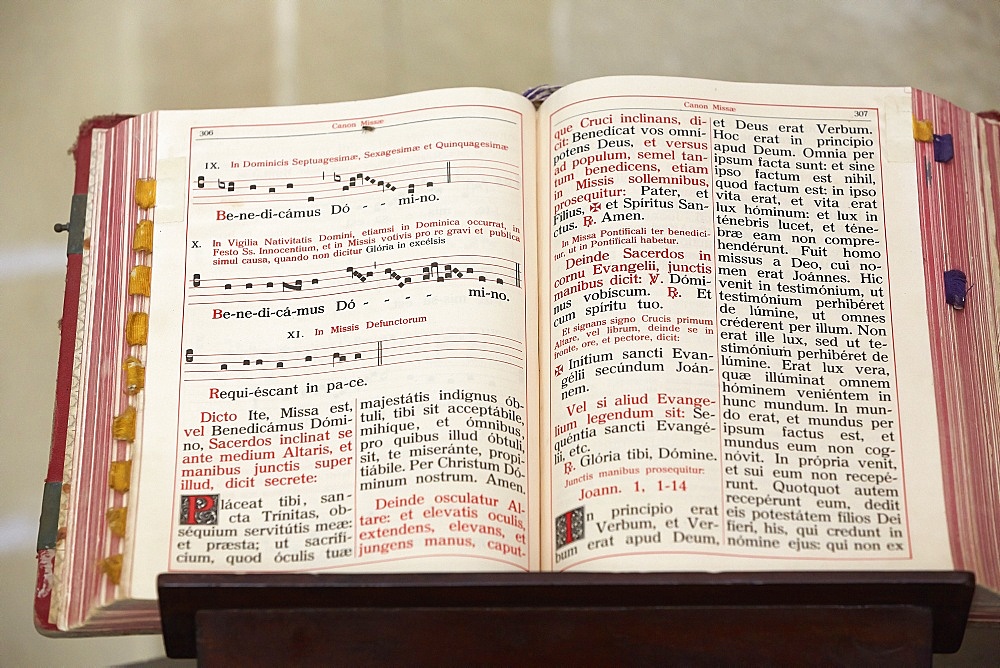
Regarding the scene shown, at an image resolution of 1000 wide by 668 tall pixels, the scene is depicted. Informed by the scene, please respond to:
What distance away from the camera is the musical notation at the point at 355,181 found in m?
0.91

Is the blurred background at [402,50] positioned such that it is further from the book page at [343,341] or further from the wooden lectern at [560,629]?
the wooden lectern at [560,629]

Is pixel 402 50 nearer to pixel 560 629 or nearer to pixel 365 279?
pixel 365 279

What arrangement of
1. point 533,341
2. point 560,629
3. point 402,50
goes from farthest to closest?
point 402,50, point 533,341, point 560,629

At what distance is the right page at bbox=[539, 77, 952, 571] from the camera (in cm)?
80

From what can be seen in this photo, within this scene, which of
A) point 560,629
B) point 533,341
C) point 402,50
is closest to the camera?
point 560,629

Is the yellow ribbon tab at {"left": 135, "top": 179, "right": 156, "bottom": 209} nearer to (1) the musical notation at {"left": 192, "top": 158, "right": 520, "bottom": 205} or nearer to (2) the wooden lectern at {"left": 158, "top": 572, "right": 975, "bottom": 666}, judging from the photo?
(1) the musical notation at {"left": 192, "top": 158, "right": 520, "bottom": 205}

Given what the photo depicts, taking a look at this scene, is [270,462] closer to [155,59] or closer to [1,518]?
[1,518]

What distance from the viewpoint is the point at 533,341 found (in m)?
0.87

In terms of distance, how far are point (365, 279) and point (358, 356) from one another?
0.20 ft

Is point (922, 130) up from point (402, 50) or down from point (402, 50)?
down

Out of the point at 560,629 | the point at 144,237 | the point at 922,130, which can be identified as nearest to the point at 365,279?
the point at 144,237

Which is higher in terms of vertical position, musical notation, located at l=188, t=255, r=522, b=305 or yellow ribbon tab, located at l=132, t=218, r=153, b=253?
yellow ribbon tab, located at l=132, t=218, r=153, b=253

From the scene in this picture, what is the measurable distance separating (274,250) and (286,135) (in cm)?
10

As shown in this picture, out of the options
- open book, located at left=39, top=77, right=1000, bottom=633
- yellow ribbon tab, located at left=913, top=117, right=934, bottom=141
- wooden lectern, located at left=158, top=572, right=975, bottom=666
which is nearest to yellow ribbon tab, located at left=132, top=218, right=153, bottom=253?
open book, located at left=39, top=77, right=1000, bottom=633
